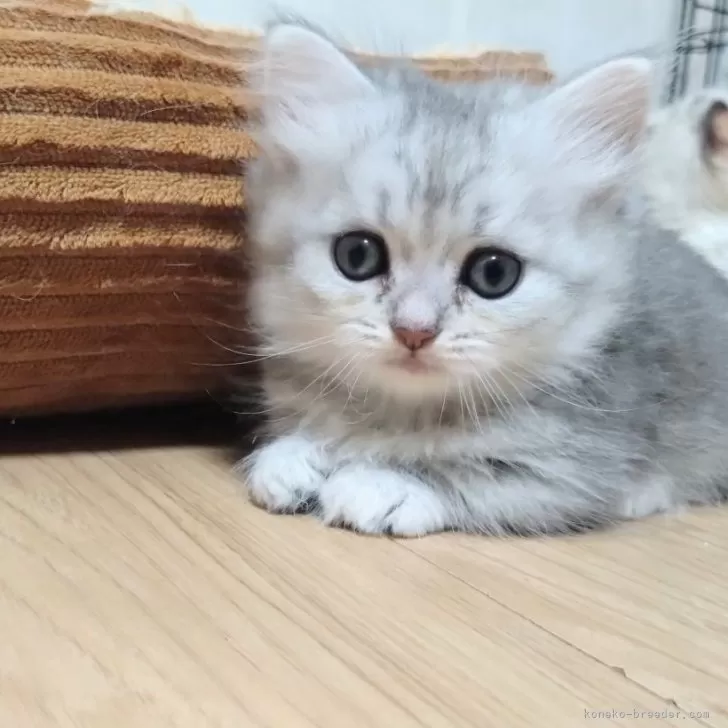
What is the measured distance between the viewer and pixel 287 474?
1.01 m

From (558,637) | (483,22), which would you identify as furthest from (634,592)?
(483,22)

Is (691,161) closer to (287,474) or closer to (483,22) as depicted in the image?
(483,22)

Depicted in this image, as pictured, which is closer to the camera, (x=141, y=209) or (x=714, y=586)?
(x=714, y=586)

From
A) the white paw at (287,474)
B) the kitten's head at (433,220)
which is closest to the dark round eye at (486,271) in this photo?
the kitten's head at (433,220)

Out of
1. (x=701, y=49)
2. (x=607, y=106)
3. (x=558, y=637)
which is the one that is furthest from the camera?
(x=701, y=49)

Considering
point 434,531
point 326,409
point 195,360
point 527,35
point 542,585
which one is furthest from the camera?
point 527,35

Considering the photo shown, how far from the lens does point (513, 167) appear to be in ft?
3.07

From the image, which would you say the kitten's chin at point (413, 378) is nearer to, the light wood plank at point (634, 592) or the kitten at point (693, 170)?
the light wood plank at point (634, 592)

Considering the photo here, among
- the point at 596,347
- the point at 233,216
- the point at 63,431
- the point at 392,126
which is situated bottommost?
the point at 63,431

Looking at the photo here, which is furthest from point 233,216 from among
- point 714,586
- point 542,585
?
point 714,586

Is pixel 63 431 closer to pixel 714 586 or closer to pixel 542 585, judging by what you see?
pixel 542 585

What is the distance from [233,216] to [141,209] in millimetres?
117

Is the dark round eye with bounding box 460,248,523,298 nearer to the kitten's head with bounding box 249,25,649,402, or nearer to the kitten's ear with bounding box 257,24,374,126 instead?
the kitten's head with bounding box 249,25,649,402

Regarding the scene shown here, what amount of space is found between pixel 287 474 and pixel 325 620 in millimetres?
278
